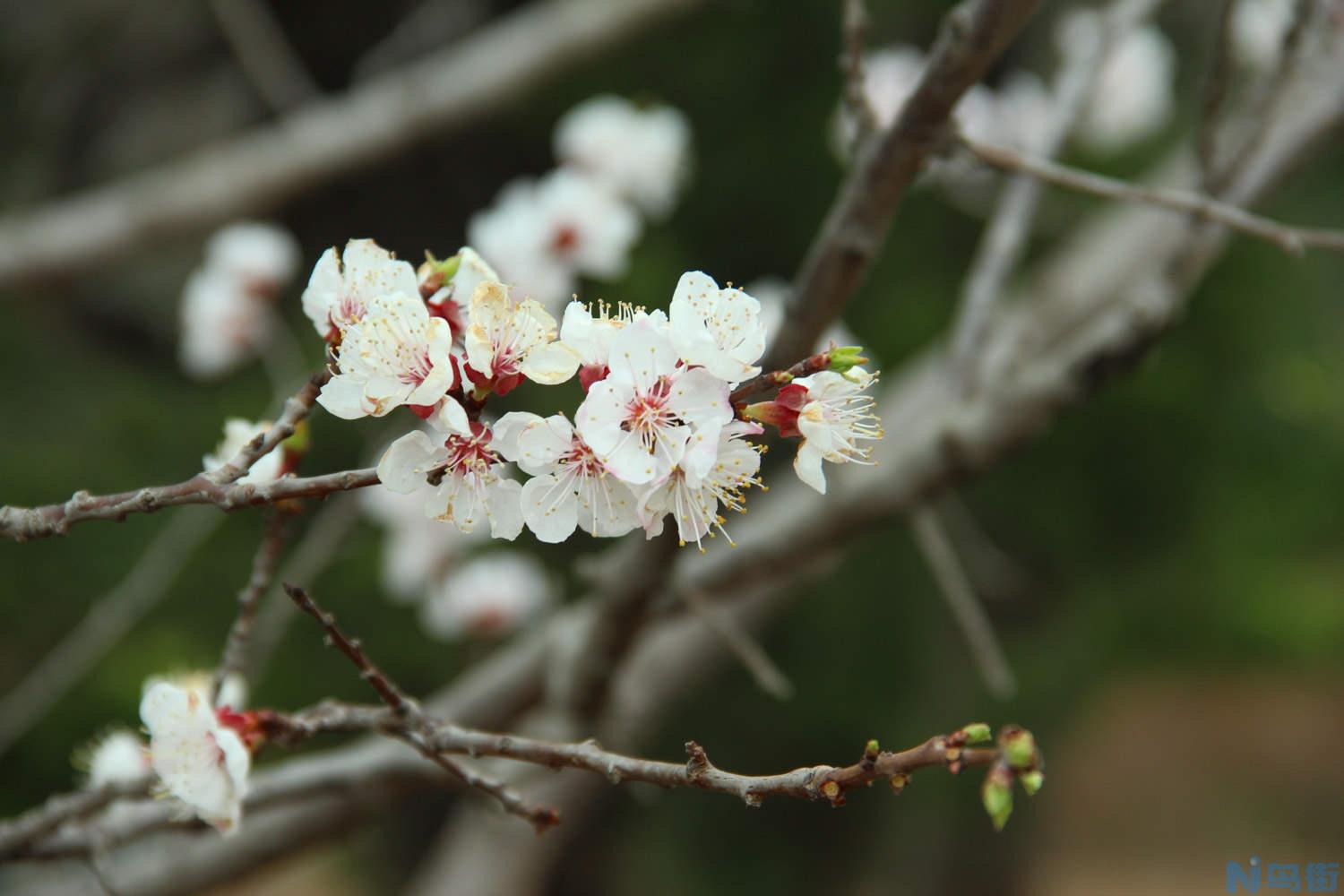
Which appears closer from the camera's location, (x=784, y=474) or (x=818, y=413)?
(x=818, y=413)

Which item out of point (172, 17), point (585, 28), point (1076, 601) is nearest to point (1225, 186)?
point (585, 28)

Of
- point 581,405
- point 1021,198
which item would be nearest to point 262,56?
point 1021,198

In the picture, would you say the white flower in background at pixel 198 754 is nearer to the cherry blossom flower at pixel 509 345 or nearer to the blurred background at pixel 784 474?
the cherry blossom flower at pixel 509 345

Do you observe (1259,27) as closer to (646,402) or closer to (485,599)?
(485,599)

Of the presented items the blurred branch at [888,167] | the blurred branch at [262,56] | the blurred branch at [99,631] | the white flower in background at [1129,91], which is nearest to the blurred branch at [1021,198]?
the blurred branch at [888,167]

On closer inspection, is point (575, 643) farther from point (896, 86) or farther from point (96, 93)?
point (96, 93)

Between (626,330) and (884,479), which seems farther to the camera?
(884,479)

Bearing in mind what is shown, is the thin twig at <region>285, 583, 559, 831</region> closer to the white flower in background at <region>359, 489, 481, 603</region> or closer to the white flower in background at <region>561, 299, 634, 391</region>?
the white flower in background at <region>561, 299, 634, 391</region>
